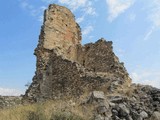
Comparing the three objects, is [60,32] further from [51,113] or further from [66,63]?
[51,113]

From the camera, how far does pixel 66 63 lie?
1634 cm

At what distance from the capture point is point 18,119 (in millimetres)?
9711

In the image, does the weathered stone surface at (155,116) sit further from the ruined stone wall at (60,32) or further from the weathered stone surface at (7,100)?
the weathered stone surface at (7,100)

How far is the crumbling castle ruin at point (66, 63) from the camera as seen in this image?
15.3m

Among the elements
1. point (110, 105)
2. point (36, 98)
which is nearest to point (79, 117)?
point (110, 105)

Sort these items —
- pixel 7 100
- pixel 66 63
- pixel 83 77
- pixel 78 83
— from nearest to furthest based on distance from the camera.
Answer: pixel 83 77, pixel 78 83, pixel 66 63, pixel 7 100

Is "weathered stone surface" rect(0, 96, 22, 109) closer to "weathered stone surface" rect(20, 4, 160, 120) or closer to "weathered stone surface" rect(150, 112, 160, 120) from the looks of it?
"weathered stone surface" rect(20, 4, 160, 120)

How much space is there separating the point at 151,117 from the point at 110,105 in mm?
1754

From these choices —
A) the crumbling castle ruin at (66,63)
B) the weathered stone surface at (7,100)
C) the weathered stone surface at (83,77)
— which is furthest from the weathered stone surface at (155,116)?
the weathered stone surface at (7,100)

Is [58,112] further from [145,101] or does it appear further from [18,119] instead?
[145,101]

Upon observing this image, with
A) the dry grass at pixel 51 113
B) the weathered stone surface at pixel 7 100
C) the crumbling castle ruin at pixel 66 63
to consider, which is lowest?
the dry grass at pixel 51 113

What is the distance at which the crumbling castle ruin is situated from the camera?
15281mm

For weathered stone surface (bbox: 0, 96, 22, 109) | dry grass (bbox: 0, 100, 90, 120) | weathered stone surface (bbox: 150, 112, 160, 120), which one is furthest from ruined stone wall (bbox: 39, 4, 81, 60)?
weathered stone surface (bbox: 150, 112, 160, 120)

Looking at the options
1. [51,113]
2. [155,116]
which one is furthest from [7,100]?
[155,116]
